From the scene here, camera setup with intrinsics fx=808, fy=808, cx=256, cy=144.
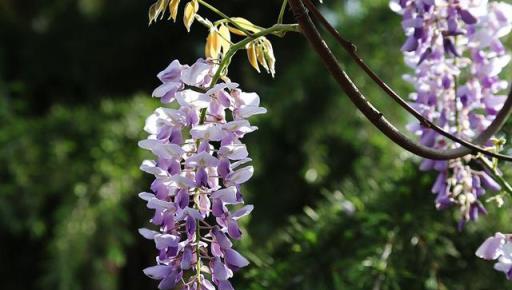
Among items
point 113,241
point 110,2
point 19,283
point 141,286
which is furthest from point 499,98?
point 110,2

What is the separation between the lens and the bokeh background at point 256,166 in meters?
0.88

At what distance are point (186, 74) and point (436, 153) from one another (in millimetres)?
142

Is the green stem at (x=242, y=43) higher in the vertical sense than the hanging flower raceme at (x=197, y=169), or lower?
higher

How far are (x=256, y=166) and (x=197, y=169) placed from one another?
1.31 metres

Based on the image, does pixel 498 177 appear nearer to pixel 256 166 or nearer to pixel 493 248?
pixel 493 248

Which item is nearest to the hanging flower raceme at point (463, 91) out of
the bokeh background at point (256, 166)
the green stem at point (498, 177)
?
the green stem at point (498, 177)

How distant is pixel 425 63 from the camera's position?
60 centimetres

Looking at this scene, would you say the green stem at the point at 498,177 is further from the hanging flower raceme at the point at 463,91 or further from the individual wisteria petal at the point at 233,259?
the individual wisteria petal at the point at 233,259

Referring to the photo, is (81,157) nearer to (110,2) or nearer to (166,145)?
(110,2)

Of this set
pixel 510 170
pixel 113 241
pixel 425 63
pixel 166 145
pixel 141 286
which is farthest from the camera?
pixel 141 286

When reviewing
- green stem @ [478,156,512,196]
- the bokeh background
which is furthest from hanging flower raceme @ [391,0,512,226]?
the bokeh background

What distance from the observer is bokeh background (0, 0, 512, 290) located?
2.88 ft

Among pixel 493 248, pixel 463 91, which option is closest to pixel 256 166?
pixel 463 91

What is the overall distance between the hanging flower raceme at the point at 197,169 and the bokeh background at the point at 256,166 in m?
0.31
